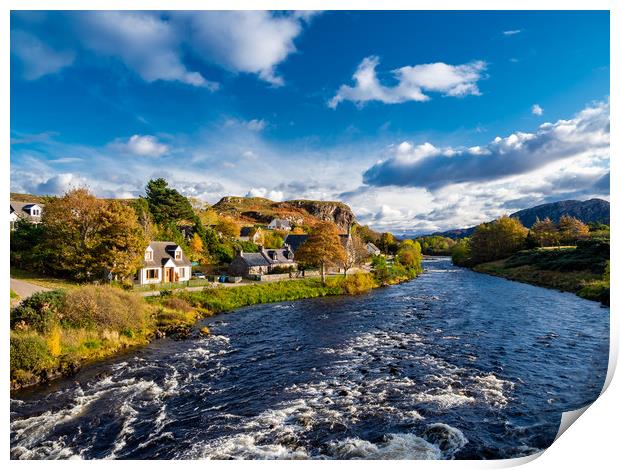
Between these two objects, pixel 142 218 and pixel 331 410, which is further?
pixel 142 218

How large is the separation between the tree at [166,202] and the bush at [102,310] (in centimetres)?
3387

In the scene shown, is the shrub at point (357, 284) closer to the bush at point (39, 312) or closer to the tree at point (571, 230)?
the tree at point (571, 230)

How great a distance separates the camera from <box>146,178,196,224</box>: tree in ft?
172

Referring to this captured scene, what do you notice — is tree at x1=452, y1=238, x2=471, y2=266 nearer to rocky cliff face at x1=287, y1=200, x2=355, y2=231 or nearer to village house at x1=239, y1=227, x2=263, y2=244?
village house at x1=239, y1=227, x2=263, y2=244

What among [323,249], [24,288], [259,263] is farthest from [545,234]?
[24,288]

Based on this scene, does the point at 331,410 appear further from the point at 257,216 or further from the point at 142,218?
the point at 257,216

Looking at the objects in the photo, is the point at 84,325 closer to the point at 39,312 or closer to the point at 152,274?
the point at 39,312

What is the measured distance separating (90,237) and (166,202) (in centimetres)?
2551

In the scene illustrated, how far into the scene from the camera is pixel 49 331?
15156 millimetres

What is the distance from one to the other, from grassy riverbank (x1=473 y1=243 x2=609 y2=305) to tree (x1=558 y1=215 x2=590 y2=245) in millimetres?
3478
